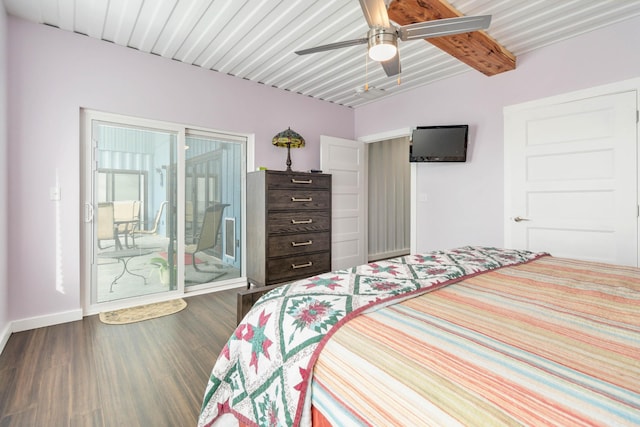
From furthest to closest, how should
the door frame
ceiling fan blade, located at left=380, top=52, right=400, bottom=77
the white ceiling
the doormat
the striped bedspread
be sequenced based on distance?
1. the doormat
2. the door frame
3. the white ceiling
4. ceiling fan blade, located at left=380, top=52, right=400, bottom=77
5. the striped bedspread

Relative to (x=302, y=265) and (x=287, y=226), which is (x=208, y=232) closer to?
(x=287, y=226)

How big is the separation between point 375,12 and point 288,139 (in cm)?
206

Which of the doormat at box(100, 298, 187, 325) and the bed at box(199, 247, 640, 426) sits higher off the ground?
the bed at box(199, 247, 640, 426)

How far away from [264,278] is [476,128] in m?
2.85

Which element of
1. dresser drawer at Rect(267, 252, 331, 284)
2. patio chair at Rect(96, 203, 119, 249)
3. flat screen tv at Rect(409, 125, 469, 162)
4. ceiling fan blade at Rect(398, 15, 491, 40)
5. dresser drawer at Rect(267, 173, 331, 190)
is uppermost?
ceiling fan blade at Rect(398, 15, 491, 40)

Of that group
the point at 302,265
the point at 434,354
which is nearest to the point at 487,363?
the point at 434,354

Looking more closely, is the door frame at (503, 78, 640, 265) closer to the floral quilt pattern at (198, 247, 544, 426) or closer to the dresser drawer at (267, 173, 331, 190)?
the dresser drawer at (267, 173, 331, 190)

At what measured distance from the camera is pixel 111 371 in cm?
193

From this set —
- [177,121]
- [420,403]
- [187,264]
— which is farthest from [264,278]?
[420,403]

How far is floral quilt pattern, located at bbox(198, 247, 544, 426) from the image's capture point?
0.88 m

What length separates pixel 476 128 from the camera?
134 inches

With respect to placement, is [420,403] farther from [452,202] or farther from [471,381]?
[452,202]

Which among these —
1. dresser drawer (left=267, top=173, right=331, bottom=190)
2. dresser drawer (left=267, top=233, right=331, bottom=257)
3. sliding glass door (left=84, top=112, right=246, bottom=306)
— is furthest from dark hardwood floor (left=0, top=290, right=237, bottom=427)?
dresser drawer (left=267, top=173, right=331, bottom=190)

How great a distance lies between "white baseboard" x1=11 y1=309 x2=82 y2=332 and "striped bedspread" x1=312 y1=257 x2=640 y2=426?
115 inches
